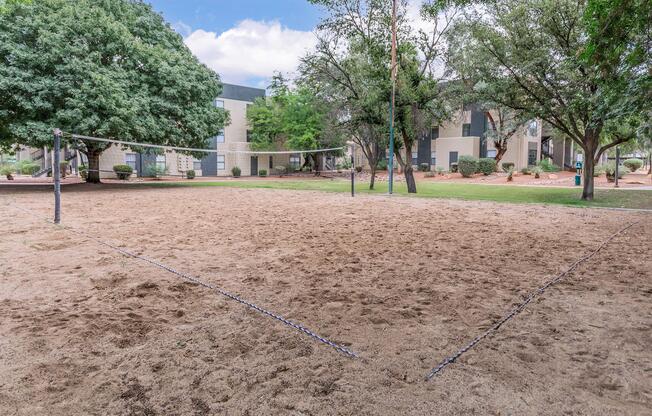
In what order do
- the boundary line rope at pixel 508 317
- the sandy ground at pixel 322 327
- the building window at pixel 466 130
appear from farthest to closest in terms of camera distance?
the building window at pixel 466 130, the boundary line rope at pixel 508 317, the sandy ground at pixel 322 327

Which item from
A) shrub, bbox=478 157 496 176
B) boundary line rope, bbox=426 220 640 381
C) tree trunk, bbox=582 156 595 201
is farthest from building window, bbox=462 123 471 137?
boundary line rope, bbox=426 220 640 381

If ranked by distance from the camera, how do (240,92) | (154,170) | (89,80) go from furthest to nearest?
(240,92), (154,170), (89,80)

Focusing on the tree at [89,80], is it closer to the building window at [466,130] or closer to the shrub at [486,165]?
the shrub at [486,165]

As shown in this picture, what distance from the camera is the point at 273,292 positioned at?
4297 mm

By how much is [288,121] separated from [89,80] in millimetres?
18599

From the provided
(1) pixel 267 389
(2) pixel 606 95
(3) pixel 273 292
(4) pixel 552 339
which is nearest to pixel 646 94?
(2) pixel 606 95

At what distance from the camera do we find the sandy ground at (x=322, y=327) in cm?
236

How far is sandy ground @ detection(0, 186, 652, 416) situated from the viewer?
2.36 m

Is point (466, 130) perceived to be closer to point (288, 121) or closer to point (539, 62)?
point (288, 121)

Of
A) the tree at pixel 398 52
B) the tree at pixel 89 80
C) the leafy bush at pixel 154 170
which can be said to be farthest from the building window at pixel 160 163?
the tree at pixel 398 52

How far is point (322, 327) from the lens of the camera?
3375mm

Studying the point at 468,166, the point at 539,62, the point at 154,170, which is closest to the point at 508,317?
the point at 539,62

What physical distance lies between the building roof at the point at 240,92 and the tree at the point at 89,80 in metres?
15.0

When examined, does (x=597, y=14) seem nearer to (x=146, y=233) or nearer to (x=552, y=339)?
(x=552, y=339)
